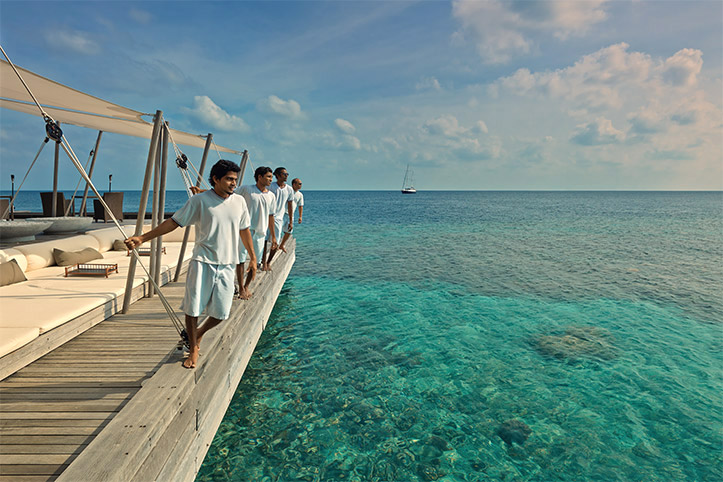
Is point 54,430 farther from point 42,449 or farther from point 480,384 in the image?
point 480,384

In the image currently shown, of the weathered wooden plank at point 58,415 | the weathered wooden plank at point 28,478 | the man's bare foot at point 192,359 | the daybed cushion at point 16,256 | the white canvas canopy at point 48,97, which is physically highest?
the white canvas canopy at point 48,97

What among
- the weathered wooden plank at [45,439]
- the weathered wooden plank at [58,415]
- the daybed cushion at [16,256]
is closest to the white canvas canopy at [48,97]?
the daybed cushion at [16,256]

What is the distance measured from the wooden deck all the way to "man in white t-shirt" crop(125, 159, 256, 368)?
705mm

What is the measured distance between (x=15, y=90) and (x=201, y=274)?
432cm

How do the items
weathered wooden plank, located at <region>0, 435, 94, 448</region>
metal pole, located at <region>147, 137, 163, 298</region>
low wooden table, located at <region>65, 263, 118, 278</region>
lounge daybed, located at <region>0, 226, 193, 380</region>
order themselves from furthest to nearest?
1. low wooden table, located at <region>65, 263, 118, 278</region>
2. metal pole, located at <region>147, 137, 163, 298</region>
3. lounge daybed, located at <region>0, 226, 193, 380</region>
4. weathered wooden plank, located at <region>0, 435, 94, 448</region>

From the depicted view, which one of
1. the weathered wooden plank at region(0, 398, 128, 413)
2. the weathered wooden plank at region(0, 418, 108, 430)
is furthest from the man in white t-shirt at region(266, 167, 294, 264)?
the weathered wooden plank at region(0, 418, 108, 430)

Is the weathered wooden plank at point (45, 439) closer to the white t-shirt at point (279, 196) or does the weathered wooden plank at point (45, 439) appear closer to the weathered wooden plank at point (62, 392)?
the weathered wooden plank at point (62, 392)

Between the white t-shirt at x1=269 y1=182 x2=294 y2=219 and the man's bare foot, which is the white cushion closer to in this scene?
the man's bare foot

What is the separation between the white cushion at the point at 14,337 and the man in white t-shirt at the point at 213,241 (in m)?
1.72

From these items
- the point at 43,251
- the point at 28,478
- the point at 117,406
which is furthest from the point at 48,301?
the point at 43,251

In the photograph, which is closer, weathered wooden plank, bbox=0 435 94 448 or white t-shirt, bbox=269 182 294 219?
weathered wooden plank, bbox=0 435 94 448

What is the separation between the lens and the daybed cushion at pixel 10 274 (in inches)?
219

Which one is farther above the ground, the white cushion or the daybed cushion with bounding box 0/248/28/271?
the daybed cushion with bounding box 0/248/28/271

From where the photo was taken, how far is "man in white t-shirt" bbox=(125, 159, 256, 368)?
3316 mm
